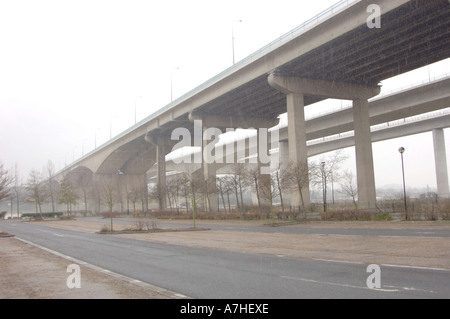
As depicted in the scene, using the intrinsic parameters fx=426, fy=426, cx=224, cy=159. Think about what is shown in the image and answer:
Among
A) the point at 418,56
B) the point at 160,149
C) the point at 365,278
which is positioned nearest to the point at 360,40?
the point at 418,56

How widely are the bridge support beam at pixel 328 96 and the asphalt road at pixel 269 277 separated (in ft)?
104

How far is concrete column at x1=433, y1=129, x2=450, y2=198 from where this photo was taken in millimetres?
65750

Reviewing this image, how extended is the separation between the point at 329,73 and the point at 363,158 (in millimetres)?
10134

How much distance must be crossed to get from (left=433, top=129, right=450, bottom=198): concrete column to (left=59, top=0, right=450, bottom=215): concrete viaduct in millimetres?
10978

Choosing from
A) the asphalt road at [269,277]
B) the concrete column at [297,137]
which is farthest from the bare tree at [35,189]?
the asphalt road at [269,277]

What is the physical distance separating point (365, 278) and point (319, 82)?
4036cm

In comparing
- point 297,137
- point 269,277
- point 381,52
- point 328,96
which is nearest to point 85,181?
point 297,137

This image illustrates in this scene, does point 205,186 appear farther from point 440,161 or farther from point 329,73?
point 440,161

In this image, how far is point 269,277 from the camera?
10242 millimetres

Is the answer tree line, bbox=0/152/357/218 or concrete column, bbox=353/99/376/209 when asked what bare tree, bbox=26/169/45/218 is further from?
concrete column, bbox=353/99/376/209

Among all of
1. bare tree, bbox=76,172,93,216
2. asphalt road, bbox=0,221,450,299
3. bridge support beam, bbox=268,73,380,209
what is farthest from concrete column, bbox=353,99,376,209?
bare tree, bbox=76,172,93,216

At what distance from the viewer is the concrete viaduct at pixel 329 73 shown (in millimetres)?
34719
